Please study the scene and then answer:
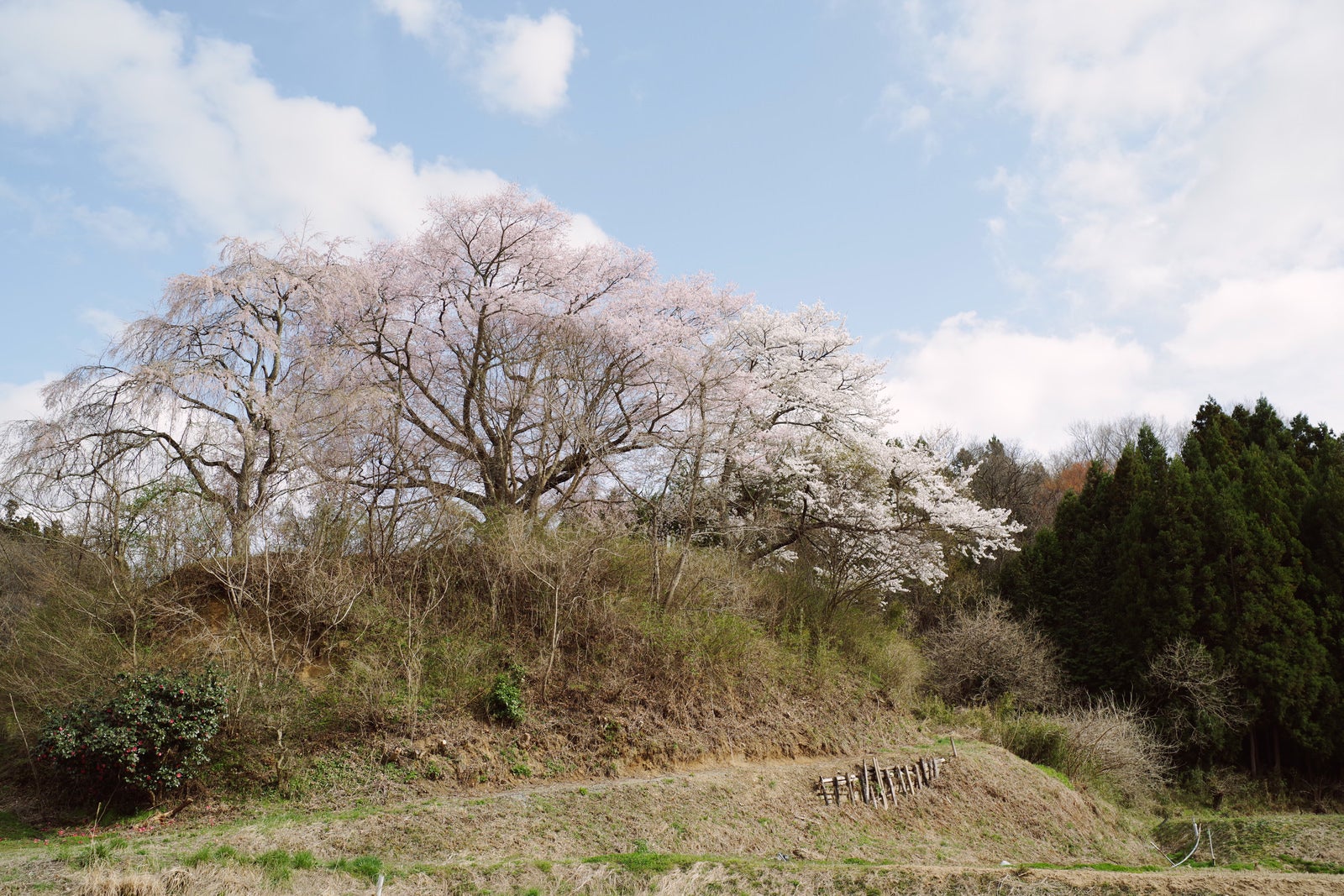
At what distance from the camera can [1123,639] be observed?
21.0 metres

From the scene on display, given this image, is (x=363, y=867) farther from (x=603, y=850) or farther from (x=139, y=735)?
(x=139, y=735)

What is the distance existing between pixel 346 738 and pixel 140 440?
20.2 feet

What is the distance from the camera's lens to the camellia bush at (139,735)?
27.5ft

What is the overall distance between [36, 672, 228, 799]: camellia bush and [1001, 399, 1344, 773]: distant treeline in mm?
19628

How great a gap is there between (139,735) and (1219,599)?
21.5m

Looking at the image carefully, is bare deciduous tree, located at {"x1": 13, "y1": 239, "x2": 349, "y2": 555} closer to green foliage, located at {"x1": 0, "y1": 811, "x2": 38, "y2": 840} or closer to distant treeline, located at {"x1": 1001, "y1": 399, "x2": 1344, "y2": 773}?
green foliage, located at {"x1": 0, "y1": 811, "x2": 38, "y2": 840}

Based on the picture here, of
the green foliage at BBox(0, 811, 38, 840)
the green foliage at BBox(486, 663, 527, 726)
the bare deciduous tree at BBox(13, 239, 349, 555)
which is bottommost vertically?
the green foliage at BBox(0, 811, 38, 840)

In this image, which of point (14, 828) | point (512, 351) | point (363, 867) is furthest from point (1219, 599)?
point (14, 828)

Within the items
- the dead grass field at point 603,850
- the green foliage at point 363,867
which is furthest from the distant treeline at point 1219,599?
Answer: the green foliage at point 363,867

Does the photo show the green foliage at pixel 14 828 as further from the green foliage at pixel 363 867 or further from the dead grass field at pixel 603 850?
the green foliage at pixel 363 867

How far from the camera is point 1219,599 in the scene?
62.8 ft

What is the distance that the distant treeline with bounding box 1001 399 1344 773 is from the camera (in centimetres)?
1823

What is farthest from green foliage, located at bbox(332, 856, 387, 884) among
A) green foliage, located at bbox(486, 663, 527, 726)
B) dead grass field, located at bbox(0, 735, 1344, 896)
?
green foliage, located at bbox(486, 663, 527, 726)

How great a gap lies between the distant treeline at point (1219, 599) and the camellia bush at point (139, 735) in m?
19.6
